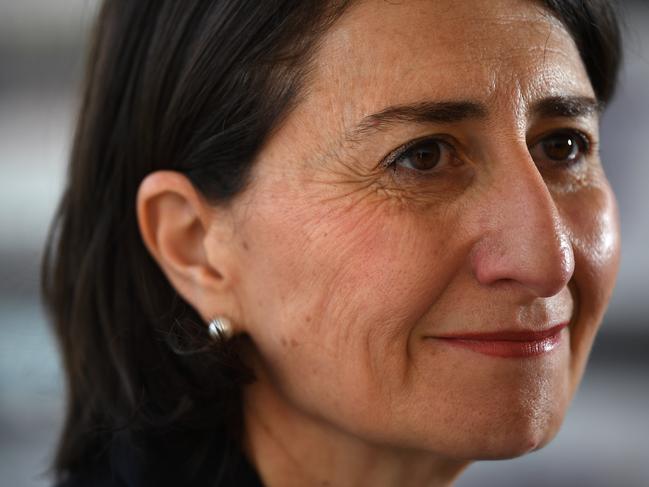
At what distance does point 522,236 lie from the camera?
1375 mm

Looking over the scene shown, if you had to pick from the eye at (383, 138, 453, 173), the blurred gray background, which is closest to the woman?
the eye at (383, 138, 453, 173)

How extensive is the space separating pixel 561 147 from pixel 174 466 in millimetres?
945

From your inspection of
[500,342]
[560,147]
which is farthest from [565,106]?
[500,342]

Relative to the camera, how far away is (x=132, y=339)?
177 centimetres

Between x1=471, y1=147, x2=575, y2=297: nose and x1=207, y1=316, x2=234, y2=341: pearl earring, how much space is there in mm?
479

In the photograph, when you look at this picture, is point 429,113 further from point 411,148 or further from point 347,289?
point 347,289

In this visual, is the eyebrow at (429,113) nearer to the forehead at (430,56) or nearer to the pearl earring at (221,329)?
the forehead at (430,56)

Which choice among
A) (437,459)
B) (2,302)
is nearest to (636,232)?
(437,459)

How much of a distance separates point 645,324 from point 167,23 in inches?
91.8

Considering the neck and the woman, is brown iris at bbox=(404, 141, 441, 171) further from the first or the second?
the neck

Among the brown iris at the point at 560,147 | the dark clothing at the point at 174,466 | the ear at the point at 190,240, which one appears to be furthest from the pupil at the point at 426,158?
the dark clothing at the point at 174,466

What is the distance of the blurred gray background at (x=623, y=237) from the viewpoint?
3.14 m

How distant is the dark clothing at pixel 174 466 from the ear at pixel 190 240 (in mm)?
285

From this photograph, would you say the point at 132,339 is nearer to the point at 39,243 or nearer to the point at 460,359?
the point at 460,359
